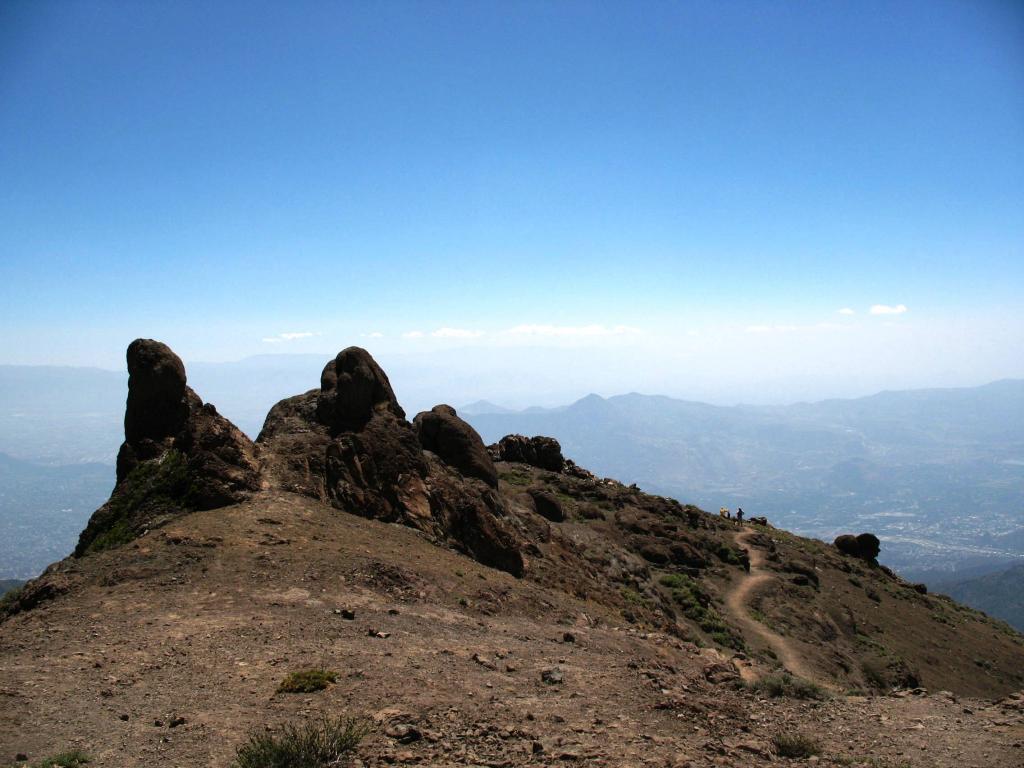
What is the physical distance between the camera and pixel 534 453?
5472 cm

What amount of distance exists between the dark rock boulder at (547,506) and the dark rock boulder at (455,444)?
8634 millimetres

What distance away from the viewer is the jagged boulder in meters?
54.6

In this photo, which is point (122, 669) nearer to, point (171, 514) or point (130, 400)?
point (171, 514)

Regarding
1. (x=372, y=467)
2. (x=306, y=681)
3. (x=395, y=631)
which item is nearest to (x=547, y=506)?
(x=372, y=467)

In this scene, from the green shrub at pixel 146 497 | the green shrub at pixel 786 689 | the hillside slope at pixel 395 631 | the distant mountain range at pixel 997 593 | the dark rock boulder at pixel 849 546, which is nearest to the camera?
the hillside slope at pixel 395 631

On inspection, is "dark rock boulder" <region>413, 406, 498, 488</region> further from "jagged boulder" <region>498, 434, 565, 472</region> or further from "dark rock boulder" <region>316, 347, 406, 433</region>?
"jagged boulder" <region>498, 434, 565, 472</region>

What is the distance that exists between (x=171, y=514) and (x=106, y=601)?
5.56 m

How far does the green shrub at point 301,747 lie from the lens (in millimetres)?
8586

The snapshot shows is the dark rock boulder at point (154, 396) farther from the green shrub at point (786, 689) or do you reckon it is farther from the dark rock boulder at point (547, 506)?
the green shrub at point (786, 689)

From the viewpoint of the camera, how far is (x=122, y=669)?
39.7ft

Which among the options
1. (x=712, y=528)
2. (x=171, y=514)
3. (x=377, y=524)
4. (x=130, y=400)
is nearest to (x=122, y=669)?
(x=171, y=514)

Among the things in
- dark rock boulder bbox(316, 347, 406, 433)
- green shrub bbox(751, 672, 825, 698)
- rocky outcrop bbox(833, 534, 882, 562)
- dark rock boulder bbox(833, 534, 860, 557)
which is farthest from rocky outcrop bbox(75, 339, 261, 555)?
rocky outcrop bbox(833, 534, 882, 562)

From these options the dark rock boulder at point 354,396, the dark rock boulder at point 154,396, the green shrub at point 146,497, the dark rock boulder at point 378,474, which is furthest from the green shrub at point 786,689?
the dark rock boulder at point 154,396

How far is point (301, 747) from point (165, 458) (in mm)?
17331
